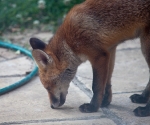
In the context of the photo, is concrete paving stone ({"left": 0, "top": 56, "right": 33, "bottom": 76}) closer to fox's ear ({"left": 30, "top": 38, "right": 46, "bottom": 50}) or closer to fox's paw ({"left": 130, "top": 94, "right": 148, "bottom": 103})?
fox's ear ({"left": 30, "top": 38, "right": 46, "bottom": 50})

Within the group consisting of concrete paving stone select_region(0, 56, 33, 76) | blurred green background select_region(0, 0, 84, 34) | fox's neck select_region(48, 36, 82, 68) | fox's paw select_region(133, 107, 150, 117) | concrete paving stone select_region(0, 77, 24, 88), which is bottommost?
blurred green background select_region(0, 0, 84, 34)

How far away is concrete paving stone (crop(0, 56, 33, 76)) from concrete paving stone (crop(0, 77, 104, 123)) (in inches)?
26.3

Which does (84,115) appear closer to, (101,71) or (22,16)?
(101,71)

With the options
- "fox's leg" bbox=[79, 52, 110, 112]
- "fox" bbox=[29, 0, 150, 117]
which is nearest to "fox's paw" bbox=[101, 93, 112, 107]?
"fox" bbox=[29, 0, 150, 117]

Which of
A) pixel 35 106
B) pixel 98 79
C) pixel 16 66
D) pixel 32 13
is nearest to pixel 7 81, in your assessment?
pixel 16 66

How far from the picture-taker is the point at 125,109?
5.50m

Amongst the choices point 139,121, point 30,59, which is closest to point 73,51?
point 139,121

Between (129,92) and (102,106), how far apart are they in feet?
1.91

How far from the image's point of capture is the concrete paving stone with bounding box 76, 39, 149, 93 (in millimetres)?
6270

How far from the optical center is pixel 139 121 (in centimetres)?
508

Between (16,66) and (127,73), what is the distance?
5.96ft

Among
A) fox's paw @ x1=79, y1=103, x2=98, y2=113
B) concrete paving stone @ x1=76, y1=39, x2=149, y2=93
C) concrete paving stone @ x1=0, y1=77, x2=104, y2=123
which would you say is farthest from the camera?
concrete paving stone @ x1=76, y1=39, x2=149, y2=93

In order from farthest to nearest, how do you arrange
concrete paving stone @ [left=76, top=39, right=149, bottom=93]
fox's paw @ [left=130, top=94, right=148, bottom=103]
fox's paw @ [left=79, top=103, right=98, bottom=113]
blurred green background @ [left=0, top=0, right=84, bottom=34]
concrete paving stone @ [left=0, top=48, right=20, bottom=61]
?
blurred green background @ [left=0, top=0, right=84, bottom=34] < concrete paving stone @ [left=0, top=48, right=20, bottom=61] < concrete paving stone @ [left=76, top=39, right=149, bottom=93] < fox's paw @ [left=130, top=94, right=148, bottom=103] < fox's paw @ [left=79, top=103, right=98, bottom=113]

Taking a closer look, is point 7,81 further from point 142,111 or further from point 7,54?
point 142,111
